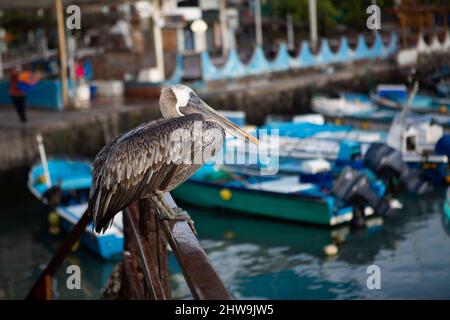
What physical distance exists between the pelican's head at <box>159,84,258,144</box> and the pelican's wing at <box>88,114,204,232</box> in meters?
0.11

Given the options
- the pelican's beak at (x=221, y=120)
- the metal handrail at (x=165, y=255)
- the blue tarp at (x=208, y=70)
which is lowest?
the metal handrail at (x=165, y=255)

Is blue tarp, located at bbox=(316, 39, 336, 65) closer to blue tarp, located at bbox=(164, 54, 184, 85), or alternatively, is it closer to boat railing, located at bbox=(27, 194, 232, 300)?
blue tarp, located at bbox=(164, 54, 184, 85)

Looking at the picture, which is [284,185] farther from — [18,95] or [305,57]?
[305,57]

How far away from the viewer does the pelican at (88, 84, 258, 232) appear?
3.71 metres

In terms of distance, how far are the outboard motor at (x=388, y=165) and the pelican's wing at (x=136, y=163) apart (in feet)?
35.1

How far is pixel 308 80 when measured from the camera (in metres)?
26.2

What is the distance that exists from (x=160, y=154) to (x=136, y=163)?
138mm

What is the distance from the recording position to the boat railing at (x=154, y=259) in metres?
2.55

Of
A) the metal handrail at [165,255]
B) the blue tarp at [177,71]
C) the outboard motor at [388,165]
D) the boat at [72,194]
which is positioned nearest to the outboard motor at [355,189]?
the outboard motor at [388,165]

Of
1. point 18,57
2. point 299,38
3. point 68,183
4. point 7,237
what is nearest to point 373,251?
point 68,183

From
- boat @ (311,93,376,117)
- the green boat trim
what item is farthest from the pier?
the green boat trim

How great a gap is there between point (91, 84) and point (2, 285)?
1287cm

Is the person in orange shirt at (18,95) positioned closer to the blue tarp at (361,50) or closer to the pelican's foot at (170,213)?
the pelican's foot at (170,213)

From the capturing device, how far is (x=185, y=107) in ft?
12.8
